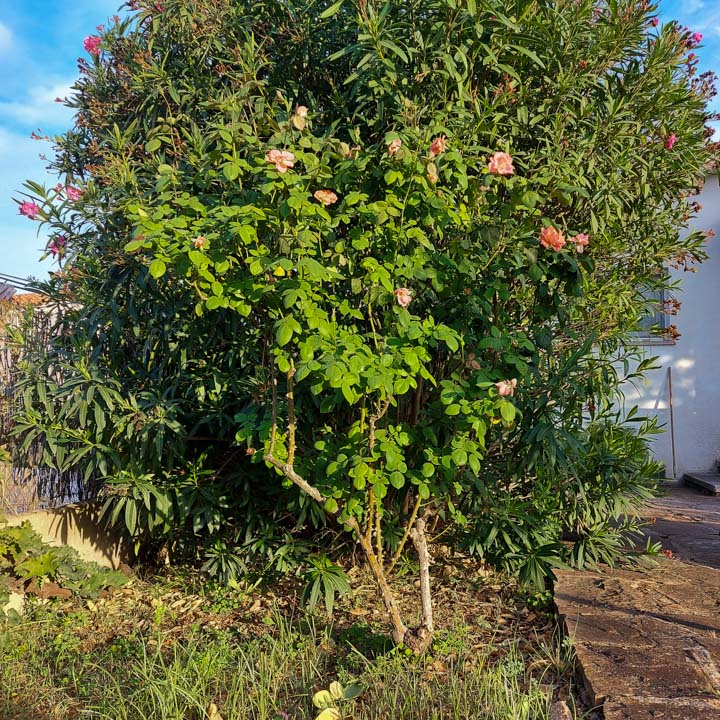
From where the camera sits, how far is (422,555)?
2818 mm

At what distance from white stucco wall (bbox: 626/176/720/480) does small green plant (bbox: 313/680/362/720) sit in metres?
6.17

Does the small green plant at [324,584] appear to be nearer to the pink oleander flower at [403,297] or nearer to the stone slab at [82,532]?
the stone slab at [82,532]

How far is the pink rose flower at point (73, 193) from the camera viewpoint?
3514mm

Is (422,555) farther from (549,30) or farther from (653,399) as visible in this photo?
(653,399)

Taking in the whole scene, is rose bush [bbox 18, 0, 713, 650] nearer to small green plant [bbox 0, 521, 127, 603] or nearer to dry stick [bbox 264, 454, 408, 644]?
dry stick [bbox 264, 454, 408, 644]

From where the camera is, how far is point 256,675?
102 inches

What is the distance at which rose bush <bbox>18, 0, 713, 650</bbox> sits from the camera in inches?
96.5

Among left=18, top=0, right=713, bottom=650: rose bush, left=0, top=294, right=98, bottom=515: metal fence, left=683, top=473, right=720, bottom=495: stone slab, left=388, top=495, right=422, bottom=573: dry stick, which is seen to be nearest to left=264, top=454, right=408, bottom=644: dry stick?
left=18, top=0, right=713, bottom=650: rose bush

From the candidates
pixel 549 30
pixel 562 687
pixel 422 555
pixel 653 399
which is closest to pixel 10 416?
pixel 422 555

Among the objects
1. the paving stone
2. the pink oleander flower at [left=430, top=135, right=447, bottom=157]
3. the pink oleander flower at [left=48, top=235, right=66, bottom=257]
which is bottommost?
the paving stone

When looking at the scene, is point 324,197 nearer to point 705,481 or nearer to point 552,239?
point 552,239

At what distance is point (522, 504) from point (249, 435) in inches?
74.9

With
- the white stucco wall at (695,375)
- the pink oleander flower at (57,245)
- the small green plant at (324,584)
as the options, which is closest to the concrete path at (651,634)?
the small green plant at (324,584)

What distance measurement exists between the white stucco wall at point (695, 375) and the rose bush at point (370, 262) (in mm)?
3931
